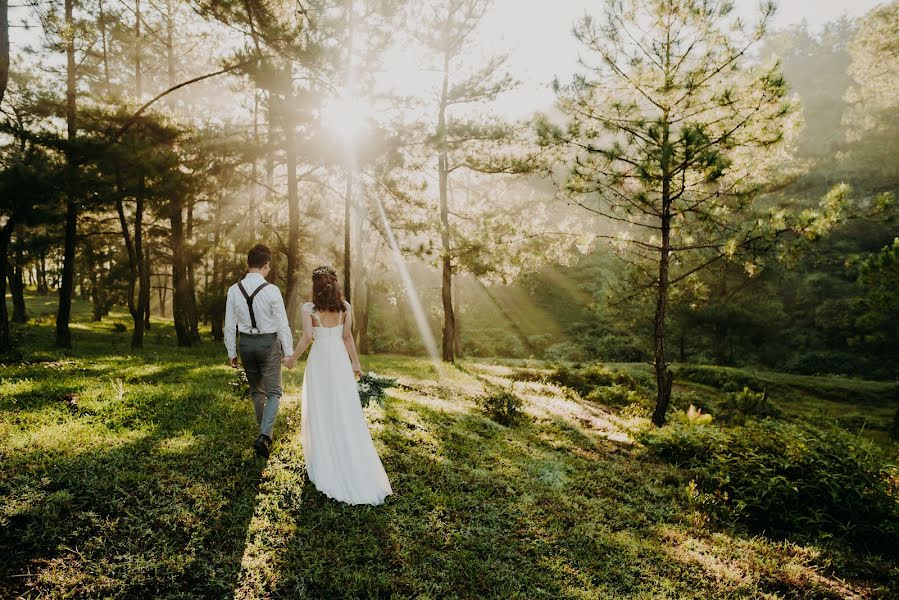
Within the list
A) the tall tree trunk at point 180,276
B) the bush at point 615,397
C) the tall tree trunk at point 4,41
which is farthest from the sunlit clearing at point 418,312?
the tall tree trunk at point 4,41

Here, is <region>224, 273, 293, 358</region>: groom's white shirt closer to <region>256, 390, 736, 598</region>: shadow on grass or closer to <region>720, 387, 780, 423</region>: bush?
<region>256, 390, 736, 598</region>: shadow on grass

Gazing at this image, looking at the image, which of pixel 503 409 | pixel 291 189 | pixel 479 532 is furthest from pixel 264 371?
pixel 291 189

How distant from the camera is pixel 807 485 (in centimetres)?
654

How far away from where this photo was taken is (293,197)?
16172mm

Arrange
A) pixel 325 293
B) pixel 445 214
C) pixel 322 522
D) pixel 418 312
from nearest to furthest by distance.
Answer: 1. pixel 322 522
2. pixel 325 293
3. pixel 445 214
4. pixel 418 312

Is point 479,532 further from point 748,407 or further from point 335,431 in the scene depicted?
point 748,407

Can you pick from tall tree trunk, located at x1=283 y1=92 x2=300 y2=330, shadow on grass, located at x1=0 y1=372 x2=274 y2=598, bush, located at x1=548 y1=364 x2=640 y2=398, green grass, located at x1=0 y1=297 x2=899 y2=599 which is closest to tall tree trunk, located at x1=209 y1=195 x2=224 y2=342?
tall tree trunk, located at x1=283 y1=92 x2=300 y2=330

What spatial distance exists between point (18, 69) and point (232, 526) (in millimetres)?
24217

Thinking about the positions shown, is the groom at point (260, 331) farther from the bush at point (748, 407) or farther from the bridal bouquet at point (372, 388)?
the bush at point (748, 407)

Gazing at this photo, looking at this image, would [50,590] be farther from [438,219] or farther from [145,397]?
[438,219]

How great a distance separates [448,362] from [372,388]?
1003 centimetres

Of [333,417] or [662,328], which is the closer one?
[333,417]

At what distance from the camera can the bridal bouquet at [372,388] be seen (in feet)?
29.4

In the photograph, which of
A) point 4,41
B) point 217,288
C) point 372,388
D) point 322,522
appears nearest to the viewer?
point 322,522
